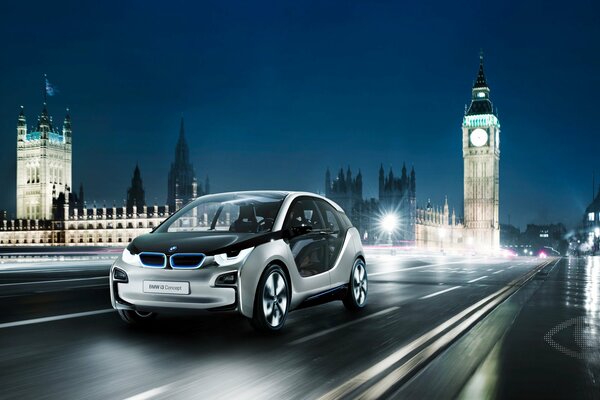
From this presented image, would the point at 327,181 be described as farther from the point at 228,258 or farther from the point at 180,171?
the point at 228,258

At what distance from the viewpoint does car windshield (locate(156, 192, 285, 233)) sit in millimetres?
7727

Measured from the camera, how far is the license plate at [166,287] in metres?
6.45

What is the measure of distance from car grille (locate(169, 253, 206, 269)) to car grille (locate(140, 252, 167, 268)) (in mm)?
95

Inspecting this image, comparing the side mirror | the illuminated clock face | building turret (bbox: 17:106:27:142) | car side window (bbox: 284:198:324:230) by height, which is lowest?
the side mirror

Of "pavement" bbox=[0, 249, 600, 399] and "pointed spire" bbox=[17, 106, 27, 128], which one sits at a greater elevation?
"pointed spire" bbox=[17, 106, 27, 128]

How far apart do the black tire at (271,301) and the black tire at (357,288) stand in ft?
6.20

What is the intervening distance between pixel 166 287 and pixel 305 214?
2.59m

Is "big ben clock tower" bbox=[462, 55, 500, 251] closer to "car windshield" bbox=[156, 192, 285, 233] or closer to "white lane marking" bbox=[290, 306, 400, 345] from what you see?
"white lane marking" bbox=[290, 306, 400, 345]

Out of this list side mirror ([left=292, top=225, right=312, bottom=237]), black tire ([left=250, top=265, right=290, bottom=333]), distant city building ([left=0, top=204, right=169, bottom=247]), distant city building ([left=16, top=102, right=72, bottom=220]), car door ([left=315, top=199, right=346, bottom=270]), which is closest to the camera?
black tire ([left=250, top=265, right=290, bottom=333])

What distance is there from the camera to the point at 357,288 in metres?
9.19

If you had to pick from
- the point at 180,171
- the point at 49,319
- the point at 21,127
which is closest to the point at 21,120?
the point at 21,127

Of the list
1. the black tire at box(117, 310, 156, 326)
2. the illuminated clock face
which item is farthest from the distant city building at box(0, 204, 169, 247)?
the black tire at box(117, 310, 156, 326)

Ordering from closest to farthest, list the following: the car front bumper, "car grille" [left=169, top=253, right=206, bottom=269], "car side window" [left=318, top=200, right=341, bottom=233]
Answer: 1. the car front bumper
2. "car grille" [left=169, top=253, right=206, bottom=269]
3. "car side window" [left=318, top=200, right=341, bottom=233]

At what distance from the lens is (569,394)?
4547 millimetres
